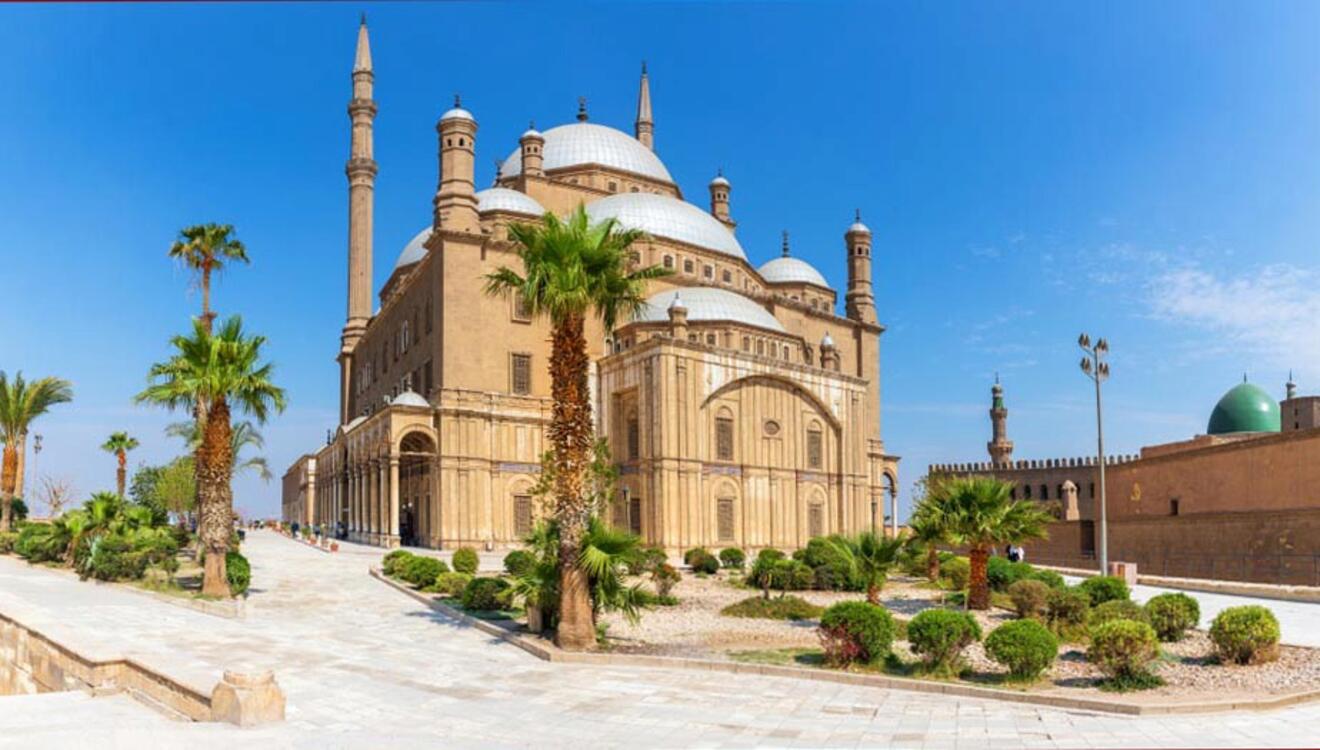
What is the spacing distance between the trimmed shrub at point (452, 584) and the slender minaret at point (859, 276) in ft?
136

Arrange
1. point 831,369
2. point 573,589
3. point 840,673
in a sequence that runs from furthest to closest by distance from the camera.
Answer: point 831,369, point 573,589, point 840,673

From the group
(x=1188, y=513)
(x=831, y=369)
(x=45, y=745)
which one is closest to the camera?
(x=45, y=745)

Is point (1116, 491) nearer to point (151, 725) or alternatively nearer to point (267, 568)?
point (267, 568)

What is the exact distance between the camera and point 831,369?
4891 centimetres

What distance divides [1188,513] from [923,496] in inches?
749

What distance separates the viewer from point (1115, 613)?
652 inches

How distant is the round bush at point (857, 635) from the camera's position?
47.0 feet

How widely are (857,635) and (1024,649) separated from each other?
7.56 feet

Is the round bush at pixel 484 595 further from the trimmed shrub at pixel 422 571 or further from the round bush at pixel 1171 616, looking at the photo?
the round bush at pixel 1171 616

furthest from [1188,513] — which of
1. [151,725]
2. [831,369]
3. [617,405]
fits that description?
[151,725]

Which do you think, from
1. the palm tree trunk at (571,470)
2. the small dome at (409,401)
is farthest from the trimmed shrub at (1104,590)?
the small dome at (409,401)

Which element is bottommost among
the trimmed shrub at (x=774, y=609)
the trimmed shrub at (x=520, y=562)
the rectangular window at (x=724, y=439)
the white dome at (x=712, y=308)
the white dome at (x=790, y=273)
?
the trimmed shrub at (x=774, y=609)

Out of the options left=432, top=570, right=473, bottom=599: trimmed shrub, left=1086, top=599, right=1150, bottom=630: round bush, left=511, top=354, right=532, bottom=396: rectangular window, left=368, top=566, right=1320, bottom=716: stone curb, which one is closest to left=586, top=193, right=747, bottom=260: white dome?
left=511, top=354, right=532, bottom=396: rectangular window

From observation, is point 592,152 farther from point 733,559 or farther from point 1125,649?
point 1125,649
